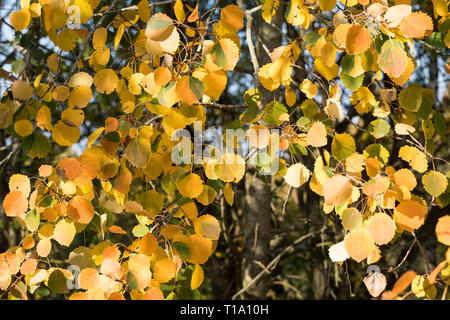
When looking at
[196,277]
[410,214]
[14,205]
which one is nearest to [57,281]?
[14,205]

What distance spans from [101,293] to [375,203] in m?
0.53

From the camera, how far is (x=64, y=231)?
957 millimetres

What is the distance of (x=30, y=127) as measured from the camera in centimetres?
103

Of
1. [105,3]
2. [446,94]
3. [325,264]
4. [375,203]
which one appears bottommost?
[325,264]

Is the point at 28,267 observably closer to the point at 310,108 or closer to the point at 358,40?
the point at 310,108

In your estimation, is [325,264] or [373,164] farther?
[325,264]

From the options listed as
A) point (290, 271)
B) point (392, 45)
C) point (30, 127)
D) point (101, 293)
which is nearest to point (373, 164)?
point (392, 45)

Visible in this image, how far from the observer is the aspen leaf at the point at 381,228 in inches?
30.4

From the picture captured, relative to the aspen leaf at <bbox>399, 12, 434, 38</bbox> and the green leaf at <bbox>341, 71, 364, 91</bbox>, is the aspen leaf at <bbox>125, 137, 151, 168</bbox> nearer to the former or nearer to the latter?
the green leaf at <bbox>341, 71, 364, 91</bbox>

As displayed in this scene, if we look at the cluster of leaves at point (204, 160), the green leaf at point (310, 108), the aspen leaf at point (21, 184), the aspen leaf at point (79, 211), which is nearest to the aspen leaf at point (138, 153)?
the cluster of leaves at point (204, 160)

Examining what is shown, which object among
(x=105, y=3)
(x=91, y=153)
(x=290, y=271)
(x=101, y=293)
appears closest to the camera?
(x=101, y=293)

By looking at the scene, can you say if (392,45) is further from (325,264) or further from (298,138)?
(325,264)

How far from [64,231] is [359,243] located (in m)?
0.60

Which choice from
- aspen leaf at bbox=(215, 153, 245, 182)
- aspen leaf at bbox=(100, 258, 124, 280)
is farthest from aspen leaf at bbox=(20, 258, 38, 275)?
aspen leaf at bbox=(215, 153, 245, 182)
